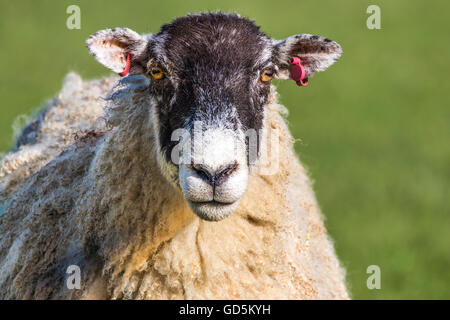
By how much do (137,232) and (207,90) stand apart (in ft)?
3.03

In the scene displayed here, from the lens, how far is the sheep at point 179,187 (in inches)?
150

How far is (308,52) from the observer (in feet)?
15.3

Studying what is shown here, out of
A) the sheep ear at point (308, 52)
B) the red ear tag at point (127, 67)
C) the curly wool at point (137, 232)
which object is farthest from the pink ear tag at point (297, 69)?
the red ear tag at point (127, 67)

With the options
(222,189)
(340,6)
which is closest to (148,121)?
(222,189)

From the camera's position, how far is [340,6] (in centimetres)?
2659

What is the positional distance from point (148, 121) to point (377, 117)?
12.6 metres

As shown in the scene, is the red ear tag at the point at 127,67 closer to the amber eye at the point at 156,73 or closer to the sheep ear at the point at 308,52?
the amber eye at the point at 156,73

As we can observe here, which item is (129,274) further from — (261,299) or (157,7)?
(157,7)

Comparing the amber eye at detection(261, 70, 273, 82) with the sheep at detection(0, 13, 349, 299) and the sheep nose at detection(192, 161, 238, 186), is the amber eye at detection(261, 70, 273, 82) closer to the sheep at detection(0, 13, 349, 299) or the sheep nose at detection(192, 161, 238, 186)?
the sheep at detection(0, 13, 349, 299)

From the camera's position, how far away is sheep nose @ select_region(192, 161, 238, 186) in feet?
11.7

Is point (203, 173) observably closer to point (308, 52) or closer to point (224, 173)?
point (224, 173)

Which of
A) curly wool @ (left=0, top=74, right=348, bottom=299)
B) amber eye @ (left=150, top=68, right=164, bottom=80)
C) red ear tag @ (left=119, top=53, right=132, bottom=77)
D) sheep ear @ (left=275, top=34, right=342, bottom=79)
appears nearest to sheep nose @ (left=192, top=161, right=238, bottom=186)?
curly wool @ (left=0, top=74, right=348, bottom=299)

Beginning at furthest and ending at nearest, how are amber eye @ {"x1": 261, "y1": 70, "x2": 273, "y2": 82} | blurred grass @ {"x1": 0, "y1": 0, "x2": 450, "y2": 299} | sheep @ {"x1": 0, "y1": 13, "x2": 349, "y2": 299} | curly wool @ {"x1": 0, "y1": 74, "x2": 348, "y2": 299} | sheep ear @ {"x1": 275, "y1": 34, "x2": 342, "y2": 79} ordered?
blurred grass @ {"x1": 0, "y1": 0, "x2": 450, "y2": 299} < sheep ear @ {"x1": 275, "y1": 34, "x2": 342, "y2": 79} < amber eye @ {"x1": 261, "y1": 70, "x2": 273, "y2": 82} < curly wool @ {"x1": 0, "y1": 74, "x2": 348, "y2": 299} < sheep @ {"x1": 0, "y1": 13, "x2": 349, "y2": 299}

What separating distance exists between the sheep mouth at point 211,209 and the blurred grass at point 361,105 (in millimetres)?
3399
